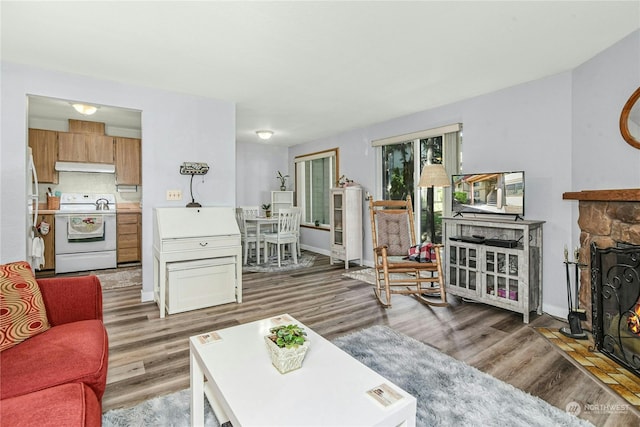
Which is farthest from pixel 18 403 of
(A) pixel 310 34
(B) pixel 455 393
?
(A) pixel 310 34

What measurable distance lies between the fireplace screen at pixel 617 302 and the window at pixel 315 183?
4253 mm

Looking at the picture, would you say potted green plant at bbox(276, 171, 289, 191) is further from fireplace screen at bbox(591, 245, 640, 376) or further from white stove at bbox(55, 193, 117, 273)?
fireplace screen at bbox(591, 245, 640, 376)

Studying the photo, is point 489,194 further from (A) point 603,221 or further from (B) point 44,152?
(B) point 44,152

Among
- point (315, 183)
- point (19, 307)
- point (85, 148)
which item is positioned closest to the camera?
point (19, 307)

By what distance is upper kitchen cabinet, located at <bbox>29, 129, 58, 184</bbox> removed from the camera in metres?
4.71

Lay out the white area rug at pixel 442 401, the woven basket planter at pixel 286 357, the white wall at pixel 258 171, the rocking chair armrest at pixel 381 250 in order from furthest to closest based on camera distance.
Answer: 1. the white wall at pixel 258 171
2. the rocking chair armrest at pixel 381 250
3. the white area rug at pixel 442 401
4. the woven basket planter at pixel 286 357

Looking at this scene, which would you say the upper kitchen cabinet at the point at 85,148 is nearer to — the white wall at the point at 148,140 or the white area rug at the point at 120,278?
the white area rug at the point at 120,278

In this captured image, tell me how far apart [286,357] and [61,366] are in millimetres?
932

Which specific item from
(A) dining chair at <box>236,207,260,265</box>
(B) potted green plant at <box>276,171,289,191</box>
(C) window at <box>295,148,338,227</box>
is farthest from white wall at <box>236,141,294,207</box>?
(A) dining chair at <box>236,207,260,265</box>

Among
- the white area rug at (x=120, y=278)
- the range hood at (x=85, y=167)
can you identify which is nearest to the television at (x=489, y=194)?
the white area rug at (x=120, y=278)

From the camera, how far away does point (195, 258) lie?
10.5ft

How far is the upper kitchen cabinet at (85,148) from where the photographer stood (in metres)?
4.90

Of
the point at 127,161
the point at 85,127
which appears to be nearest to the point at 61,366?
the point at 127,161

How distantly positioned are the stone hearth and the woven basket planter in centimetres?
227
